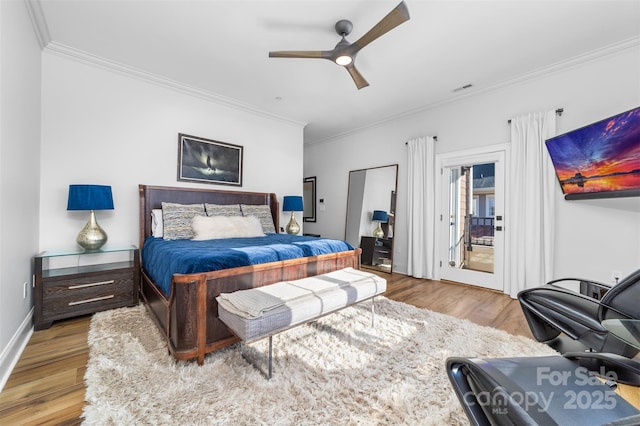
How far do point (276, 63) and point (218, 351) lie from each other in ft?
10.0

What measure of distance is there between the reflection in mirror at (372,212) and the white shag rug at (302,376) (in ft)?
7.96

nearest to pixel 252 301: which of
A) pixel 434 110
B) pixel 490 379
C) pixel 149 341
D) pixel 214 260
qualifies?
pixel 214 260

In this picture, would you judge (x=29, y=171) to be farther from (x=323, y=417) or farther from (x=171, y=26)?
(x=323, y=417)

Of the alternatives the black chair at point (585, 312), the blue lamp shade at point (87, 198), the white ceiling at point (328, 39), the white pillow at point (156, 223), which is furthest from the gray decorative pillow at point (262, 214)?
the black chair at point (585, 312)

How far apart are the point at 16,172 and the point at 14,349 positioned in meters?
1.30

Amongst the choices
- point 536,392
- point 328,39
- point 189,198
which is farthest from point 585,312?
point 189,198

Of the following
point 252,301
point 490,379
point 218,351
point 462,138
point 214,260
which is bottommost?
point 218,351

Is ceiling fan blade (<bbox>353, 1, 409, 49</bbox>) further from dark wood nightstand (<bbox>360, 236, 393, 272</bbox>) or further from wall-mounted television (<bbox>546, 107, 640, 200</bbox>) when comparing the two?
dark wood nightstand (<bbox>360, 236, 393, 272</bbox>)

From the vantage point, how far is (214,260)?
195 centimetres

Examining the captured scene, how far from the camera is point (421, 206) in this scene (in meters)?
4.30

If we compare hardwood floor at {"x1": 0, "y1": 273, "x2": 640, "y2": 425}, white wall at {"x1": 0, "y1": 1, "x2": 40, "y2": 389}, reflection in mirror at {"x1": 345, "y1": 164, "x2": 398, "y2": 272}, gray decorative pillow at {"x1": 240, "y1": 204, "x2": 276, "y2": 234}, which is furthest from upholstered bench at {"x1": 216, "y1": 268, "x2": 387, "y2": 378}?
reflection in mirror at {"x1": 345, "y1": 164, "x2": 398, "y2": 272}

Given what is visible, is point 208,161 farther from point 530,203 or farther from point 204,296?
point 530,203

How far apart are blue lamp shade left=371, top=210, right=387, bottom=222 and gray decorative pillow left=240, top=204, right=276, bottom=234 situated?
2034 millimetres

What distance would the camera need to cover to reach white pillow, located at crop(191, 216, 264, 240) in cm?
316
